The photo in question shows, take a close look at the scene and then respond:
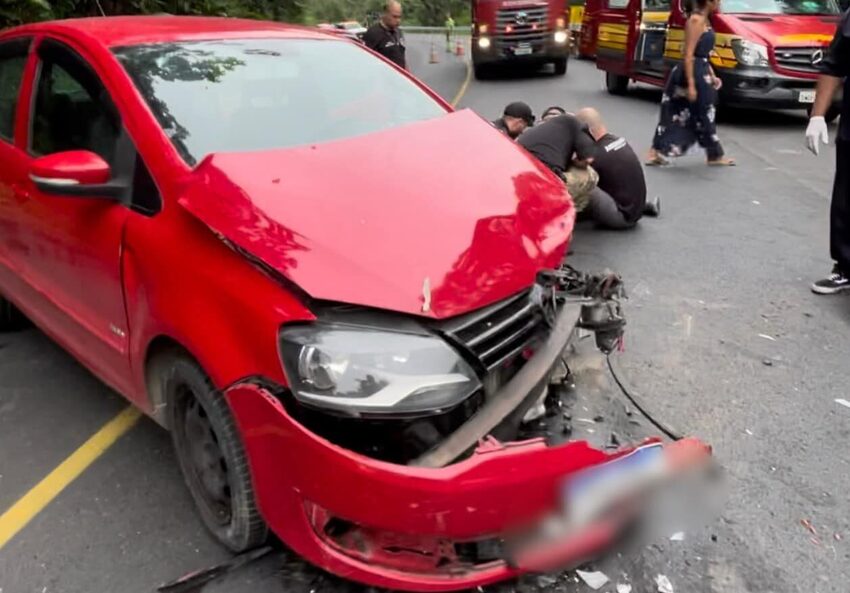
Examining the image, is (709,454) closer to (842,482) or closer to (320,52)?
(842,482)

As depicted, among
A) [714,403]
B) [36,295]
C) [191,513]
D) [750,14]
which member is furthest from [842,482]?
[750,14]

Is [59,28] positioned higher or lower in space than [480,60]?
higher

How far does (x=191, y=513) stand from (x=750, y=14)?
35.2 ft

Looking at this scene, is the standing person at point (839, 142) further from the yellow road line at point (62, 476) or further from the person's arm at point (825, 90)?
the yellow road line at point (62, 476)

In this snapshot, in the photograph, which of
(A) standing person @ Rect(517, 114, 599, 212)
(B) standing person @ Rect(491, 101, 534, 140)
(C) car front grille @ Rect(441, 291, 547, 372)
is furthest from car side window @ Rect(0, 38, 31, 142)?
(B) standing person @ Rect(491, 101, 534, 140)

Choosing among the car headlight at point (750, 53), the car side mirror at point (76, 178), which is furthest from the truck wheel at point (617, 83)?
the car side mirror at point (76, 178)

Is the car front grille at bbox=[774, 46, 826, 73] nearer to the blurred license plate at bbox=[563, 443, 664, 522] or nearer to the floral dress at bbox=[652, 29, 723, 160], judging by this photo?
the floral dress at bbox=[652, 29, 723, 160]

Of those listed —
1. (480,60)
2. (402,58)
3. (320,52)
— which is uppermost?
(320,52)

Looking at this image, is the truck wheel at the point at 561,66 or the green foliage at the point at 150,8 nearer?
the green foliage at the point at 150,8

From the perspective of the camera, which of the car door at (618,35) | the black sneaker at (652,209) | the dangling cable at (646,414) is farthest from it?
the car door at (618,35)

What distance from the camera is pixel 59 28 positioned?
3.62m

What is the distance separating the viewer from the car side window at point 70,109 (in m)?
3.16

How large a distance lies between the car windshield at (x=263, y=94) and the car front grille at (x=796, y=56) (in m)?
8.28

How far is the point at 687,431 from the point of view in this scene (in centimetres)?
349
